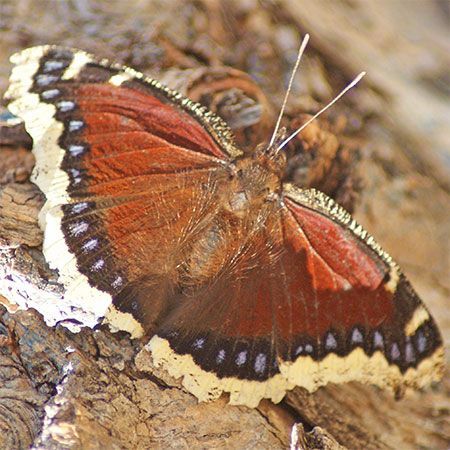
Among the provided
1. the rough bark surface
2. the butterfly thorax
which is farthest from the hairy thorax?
the rough bark surface

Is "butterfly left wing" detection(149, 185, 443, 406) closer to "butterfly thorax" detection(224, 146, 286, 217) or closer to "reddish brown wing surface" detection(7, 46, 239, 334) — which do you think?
"butterfly thorax" detection(224, 146, 286, 217)

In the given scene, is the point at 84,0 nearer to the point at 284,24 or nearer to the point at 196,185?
the point at 284,24

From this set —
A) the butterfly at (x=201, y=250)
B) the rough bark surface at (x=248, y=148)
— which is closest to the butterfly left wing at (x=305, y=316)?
the butterfly at (x=201, y=250)

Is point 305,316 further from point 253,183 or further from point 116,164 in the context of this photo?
point 116,164

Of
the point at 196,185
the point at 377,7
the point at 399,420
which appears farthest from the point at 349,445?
the point at 377,7

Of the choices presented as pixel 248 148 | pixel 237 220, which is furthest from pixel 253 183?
pixel 248 148
